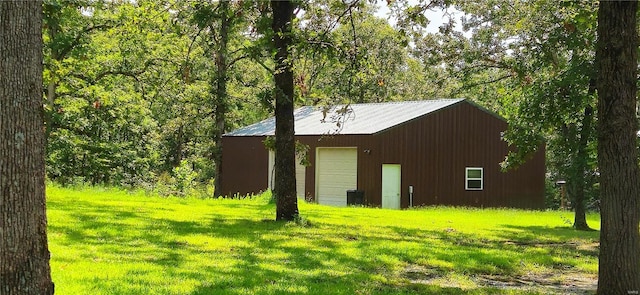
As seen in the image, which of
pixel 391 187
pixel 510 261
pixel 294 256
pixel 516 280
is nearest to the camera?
pixel 516 280

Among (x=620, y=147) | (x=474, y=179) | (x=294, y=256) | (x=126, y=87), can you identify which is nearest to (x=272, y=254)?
(x=294, y=256)

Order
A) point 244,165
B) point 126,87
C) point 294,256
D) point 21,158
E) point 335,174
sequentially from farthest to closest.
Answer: point 244,165 < point 126,87 < point 335,174 < point 294,256 < point 21,158

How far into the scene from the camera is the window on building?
2805 centimetres

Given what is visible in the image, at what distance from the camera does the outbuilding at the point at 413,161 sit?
25.9m

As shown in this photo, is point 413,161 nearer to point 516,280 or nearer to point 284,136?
point 284,136

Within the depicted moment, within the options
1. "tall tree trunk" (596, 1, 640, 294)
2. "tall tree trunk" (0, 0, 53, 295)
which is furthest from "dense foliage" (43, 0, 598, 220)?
"tall tree trunk" (0, 0, 53, 295)

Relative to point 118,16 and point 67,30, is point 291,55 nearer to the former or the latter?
point 118,16

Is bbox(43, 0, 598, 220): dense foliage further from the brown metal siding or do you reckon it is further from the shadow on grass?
the shadow on grass

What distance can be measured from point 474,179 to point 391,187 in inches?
173

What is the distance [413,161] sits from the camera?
26516 mm

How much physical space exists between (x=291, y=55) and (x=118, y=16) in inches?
518

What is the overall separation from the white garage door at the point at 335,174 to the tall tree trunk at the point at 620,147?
20260mm

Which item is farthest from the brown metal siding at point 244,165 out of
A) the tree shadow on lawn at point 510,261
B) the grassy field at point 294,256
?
the tree shadow on lawn at point 510,261

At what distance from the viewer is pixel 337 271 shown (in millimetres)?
7875
